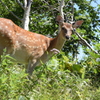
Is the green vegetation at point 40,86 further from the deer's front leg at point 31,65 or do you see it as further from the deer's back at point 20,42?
the deer's front leg at point 31,65

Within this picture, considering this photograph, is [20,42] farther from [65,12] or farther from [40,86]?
[65,12]

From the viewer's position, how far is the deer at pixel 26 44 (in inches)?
270

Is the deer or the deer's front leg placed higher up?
the deer

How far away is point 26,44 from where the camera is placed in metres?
7.36

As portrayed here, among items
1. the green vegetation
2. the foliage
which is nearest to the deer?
the green vegetation

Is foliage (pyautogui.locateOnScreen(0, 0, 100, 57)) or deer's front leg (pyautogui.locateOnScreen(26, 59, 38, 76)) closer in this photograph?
deer's front leg (pyautogui.locateOnScreen(26, 59, 38, 76))

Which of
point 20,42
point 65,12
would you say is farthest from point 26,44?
point 65,12

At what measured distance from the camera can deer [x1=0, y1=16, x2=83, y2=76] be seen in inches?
270

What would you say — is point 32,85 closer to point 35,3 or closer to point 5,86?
point 5,86

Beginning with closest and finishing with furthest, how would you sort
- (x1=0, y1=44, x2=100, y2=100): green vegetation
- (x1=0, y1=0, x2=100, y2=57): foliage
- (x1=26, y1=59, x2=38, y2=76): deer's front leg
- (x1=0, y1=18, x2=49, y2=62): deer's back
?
(x1=0, y1=44, x2=100, y2=100): green vegetation → (x1=0, y1=18, x2=49, y2=62): deer's back → (x1=26, y1=59, x2=38, y2=76): deer's front leg → (x1=0, y1=0, x2=100, y2=57): foliage

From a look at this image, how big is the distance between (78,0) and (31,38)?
35.2 ft

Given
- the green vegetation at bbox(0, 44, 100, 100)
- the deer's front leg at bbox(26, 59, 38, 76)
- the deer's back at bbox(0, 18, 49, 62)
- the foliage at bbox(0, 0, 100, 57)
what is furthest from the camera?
the foliage at bbox(0, 0, 100, 57)

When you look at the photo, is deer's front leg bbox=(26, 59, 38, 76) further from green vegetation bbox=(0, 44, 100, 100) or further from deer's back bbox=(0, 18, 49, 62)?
green vegetation bbox=(0, 44, 100, 100)

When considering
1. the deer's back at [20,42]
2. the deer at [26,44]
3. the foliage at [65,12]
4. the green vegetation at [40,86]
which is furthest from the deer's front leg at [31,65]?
the foliage at [65,12]
